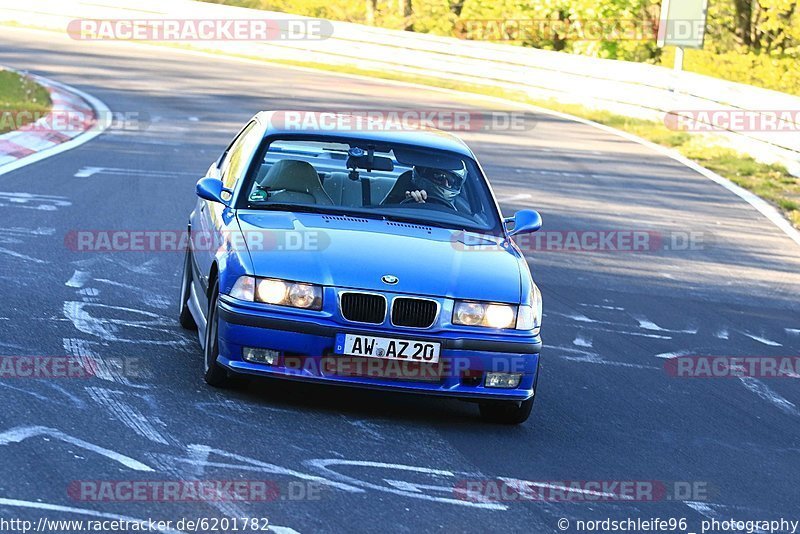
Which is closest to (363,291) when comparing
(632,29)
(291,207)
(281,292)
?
(281,292)

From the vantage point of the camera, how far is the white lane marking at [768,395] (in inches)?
339

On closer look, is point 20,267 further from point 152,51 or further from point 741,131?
point 152,51

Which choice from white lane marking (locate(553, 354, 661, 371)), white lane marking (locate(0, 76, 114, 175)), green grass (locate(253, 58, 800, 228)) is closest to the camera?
white lane marking (locate(553, 354, 661, 371))

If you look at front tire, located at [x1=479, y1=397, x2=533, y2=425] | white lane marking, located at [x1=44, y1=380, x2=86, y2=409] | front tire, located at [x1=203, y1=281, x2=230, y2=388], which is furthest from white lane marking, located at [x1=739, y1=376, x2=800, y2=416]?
white lane marking, located at [x1=44, y1=380, x2=86, y2=409]

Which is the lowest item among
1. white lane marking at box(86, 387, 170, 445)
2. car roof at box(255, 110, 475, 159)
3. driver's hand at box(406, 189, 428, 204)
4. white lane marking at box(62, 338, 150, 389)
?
white lane marking at box(62, 338, 150, 389)

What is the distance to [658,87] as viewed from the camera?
2881 cm

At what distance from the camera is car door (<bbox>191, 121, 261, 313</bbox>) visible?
7829 mm

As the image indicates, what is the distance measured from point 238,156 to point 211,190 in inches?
34.5

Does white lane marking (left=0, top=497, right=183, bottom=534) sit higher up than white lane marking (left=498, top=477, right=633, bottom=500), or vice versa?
white lane marking (left=0, top=497, right=183, bottom=534)

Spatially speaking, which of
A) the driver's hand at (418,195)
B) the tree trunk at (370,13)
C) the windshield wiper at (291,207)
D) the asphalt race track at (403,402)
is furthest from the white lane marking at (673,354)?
the tree trunk at (370,13)

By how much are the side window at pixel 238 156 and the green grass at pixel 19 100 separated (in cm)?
1019

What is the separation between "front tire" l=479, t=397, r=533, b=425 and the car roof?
1.88 metres

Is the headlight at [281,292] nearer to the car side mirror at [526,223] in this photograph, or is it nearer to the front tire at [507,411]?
the front tire at [507,411]

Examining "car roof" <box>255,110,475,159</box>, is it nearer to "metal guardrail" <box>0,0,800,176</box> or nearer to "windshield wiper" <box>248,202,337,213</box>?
"windshield wiper" <box>248,202,337,213</box>
